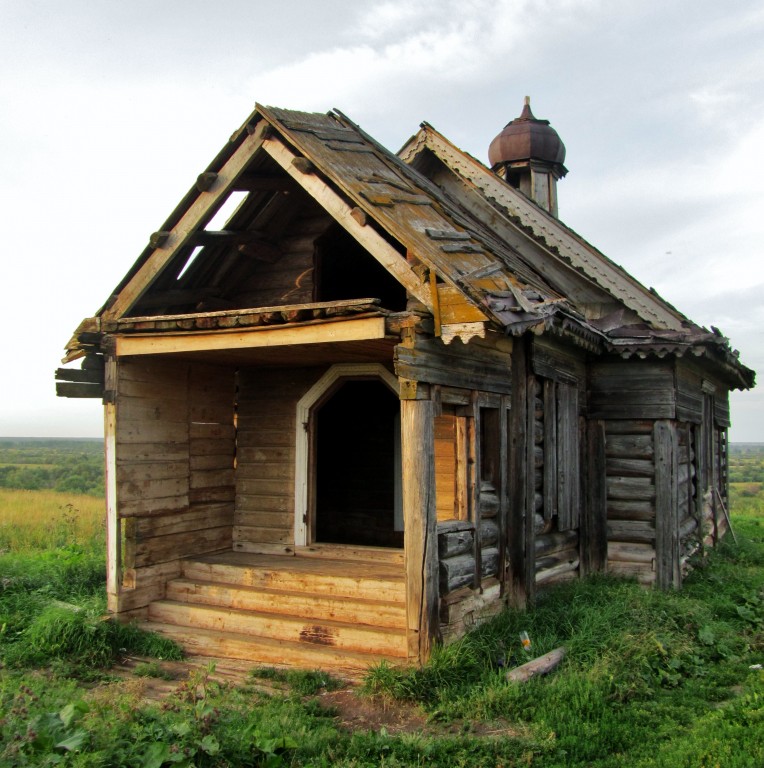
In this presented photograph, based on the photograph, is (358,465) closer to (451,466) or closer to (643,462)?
(643,462)

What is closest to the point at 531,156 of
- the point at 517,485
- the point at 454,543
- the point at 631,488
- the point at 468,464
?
the point at 631,488

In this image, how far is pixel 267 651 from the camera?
712 centimetres

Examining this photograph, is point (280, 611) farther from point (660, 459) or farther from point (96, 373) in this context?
point (660, 459)

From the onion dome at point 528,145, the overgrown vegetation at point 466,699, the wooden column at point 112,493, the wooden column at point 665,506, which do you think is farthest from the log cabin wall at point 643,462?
the wooden column at point 112,493

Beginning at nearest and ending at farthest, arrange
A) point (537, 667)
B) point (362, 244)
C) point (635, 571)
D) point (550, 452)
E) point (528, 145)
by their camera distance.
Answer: point (537, 667)
point (362, 244)
point (550, 452)
point (635, 571)
point (528, 145)

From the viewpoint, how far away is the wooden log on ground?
19.9 ft

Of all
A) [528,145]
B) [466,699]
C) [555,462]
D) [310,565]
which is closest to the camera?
[466,699]

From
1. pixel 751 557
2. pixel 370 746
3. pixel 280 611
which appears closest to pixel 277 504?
pixel 280 611

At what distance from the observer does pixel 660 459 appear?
9.81 meters

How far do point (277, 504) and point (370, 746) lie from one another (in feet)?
15.0

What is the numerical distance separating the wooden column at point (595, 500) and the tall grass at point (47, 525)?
7.38 m

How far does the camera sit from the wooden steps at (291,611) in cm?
688

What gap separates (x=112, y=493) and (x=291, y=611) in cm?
215

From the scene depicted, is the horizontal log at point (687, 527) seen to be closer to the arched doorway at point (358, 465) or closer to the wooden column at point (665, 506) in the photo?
the wooden column at point (665, 506)
